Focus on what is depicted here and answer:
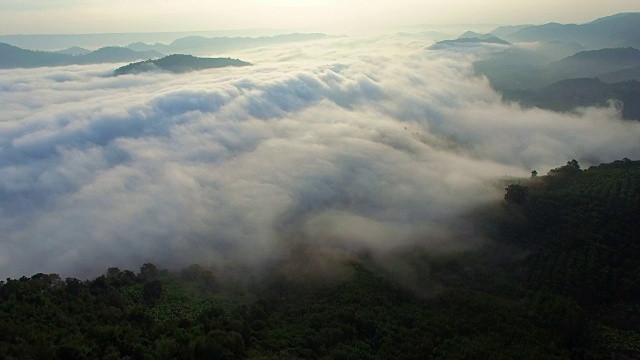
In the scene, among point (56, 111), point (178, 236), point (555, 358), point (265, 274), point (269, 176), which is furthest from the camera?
point (56, 111)

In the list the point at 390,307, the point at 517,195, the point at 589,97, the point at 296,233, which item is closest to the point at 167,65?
the point at 296,233

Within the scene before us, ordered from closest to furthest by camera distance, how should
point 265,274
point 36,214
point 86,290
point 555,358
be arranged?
point 555,358, point 86,290, point 265,274, point 36,214

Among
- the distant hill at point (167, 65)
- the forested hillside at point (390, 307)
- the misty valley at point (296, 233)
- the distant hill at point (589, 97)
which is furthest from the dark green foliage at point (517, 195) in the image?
the distant hill at point (167, 65)

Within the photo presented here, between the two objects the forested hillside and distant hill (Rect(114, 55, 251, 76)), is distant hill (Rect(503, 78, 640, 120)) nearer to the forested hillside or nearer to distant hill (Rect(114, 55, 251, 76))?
the forested hillside

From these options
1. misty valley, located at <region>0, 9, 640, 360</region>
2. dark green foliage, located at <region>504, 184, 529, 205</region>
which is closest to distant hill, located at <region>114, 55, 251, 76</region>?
misty valley, located at <region>0, 9, 640, 360</region>

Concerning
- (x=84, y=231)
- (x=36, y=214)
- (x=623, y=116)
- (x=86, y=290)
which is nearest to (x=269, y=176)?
(x=84, y=231)

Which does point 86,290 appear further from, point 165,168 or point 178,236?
point 165,168

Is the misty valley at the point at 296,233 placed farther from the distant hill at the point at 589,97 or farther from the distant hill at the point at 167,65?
the distant hill at the point at 167,65
